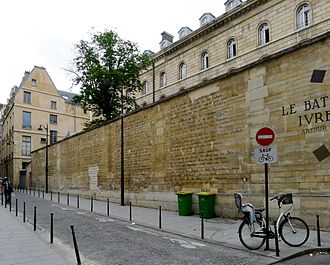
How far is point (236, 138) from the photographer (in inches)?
505

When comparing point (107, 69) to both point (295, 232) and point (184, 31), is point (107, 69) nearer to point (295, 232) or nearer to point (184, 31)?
point (184, 31)

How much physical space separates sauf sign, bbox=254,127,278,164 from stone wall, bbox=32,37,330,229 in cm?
309

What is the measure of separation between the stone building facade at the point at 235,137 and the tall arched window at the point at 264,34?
4.71 feet

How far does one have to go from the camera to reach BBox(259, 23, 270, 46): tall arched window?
30.4m

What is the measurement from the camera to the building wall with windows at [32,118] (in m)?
50.5

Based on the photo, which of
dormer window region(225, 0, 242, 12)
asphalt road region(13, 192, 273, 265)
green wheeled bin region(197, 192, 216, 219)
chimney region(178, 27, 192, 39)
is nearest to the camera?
asphalt road region(13, 192, 273, 265)

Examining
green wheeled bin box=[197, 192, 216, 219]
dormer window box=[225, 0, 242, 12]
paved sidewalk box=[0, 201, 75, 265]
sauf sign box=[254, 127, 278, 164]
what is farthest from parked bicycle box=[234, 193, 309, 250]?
dormer window box=[225, 0, 242, 12]

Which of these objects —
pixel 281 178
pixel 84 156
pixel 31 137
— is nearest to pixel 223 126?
pixel 281 178

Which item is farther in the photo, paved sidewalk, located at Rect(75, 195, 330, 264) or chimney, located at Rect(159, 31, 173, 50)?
chimney, located at Rect(159, 31, 173, 50)

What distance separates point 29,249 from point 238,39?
29.5 meters

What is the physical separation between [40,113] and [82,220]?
143ft

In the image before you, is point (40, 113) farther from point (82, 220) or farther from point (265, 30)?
point (82, 220)

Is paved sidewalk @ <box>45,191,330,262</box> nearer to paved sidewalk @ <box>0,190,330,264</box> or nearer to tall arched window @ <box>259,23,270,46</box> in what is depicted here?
paved sidewalk @ <box>0,190,330,264</box>

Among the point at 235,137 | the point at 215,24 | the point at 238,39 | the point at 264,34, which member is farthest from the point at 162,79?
the point at 235,137
